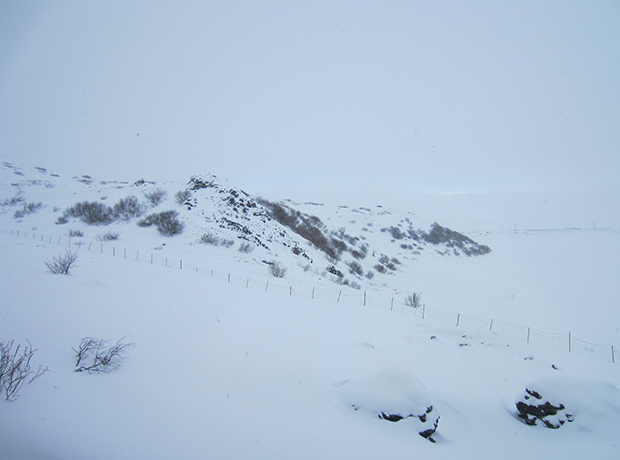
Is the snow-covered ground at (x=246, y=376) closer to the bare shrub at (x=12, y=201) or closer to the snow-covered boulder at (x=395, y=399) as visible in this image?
the snow-covered boulder at (x=395, y=399)

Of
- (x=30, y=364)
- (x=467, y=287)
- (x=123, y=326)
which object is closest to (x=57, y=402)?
(x=30, y=364)

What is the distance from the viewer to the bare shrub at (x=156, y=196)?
21.4m

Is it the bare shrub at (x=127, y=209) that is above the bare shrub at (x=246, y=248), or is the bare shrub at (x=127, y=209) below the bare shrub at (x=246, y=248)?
above

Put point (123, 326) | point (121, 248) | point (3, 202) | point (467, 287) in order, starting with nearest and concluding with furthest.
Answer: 1. point (123, 326)
2. point (121, 248)
3. point (467, 287)
4. point (3, 202)

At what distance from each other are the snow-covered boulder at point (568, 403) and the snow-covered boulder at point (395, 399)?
1868 mm

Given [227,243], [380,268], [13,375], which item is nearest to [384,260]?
[380,268]

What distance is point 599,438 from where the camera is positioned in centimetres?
387

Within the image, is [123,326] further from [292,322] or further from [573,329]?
[573,329]

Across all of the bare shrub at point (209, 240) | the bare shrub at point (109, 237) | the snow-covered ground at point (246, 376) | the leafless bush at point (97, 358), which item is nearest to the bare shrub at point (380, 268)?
the snow-covered ground at point (246, 376)

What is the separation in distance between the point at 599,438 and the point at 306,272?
41.3 feet

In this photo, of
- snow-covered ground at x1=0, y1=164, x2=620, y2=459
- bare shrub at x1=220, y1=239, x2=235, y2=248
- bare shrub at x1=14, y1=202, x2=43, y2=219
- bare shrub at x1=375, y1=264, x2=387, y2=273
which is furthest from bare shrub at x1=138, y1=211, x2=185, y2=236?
bare shrub at x1=375, y1=264, x2=387, y2=273

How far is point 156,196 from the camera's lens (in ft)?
71.6

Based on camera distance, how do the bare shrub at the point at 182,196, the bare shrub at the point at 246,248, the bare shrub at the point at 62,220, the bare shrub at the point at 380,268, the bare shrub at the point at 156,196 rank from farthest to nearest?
the bare shrub at the point at 380,268, the bare shrub at the point at 156,196, the bare shrub at the point at 182,196, the bare shrub at the point at 62,220, the bare shrub at the point at 246,248

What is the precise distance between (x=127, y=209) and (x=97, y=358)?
20161 millimetres
